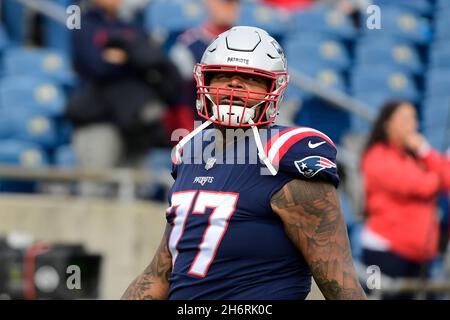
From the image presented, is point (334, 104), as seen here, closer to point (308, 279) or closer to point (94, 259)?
point (94, 259)

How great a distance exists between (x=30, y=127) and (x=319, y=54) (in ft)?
8.04

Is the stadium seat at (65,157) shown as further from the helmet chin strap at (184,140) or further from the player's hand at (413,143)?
the helmet chin strap at (184,140)

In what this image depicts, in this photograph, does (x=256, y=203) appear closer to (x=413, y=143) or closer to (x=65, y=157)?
(x=413, y=143)

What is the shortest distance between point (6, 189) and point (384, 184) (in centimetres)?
291

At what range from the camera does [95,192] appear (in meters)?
8.20

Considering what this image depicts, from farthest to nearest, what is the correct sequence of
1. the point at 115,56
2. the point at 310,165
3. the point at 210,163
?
the point at 115,56
the point at 210,163
the point at 310,165

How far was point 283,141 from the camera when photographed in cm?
379

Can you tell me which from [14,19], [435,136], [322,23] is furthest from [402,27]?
[14,19]

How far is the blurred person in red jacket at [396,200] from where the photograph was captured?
7602 millimetres

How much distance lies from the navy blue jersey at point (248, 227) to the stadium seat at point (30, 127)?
4.95 m

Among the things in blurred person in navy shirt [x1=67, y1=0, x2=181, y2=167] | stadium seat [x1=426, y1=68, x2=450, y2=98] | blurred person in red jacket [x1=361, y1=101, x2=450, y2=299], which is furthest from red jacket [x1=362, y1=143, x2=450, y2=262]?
stadium seat [x1=426, y1=68, x2=450, y2=98]

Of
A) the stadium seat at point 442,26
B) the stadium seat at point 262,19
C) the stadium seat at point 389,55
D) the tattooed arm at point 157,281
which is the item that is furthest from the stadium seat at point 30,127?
the tattooed arm at point 157,281

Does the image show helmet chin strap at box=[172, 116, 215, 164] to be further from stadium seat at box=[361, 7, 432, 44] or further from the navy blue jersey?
stadium seat at box=[361, 7, 432, 44]

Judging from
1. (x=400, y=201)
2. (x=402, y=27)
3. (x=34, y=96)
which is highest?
(x=402, y=27)
